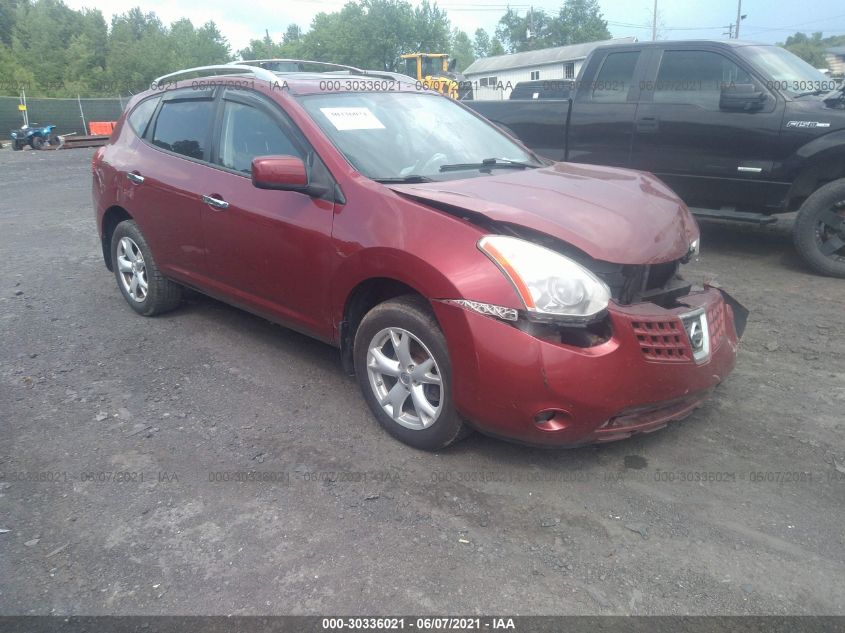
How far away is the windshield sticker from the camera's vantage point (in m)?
3.87

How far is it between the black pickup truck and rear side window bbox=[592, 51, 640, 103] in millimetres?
10

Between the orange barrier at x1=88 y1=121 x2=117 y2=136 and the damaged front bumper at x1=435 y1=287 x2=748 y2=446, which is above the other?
the orange barrier at x1=88 y1=121 x2=117 y2=136

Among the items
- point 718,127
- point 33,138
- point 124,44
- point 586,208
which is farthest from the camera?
point 124,44

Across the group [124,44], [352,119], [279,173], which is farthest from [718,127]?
[124,44]

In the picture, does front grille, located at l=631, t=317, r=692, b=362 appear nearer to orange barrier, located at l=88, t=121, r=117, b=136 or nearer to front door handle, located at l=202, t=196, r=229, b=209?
front door handle, located at l=202, t=196, r=229, b=209

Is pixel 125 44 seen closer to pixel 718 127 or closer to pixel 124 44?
pixel 124 44

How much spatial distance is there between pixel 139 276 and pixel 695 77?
17.5ft

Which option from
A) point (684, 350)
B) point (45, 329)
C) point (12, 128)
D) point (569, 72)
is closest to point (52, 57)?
point (12, 128)

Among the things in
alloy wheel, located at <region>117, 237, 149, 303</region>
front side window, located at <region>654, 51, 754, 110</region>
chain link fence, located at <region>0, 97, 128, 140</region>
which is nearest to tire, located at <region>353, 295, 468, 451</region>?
alloy wheel, located at <region>117, 237, 149, 303</region>

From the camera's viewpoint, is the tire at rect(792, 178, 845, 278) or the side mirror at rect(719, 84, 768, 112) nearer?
the tire at rect(792, 178, 845, 278)

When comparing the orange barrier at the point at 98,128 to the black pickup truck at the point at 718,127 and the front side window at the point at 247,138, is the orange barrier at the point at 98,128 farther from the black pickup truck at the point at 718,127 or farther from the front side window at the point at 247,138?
the front side window at the point at 247,138

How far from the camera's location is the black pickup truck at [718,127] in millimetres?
5961

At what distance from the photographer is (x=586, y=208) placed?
3.25m

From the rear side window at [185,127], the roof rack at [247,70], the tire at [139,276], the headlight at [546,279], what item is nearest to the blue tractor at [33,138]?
the tire at [139,276]
